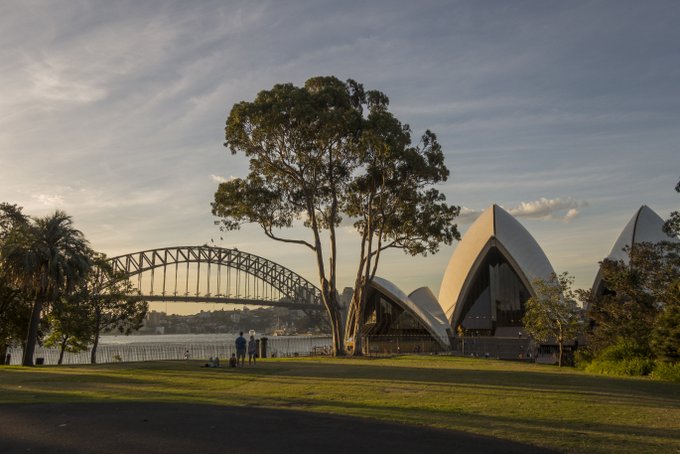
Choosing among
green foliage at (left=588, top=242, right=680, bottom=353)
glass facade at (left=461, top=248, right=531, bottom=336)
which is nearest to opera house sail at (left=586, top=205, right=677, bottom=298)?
glass facade at (left=461, top=248, right=531, bottom=336)

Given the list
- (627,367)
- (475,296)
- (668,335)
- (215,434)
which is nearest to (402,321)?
(475,296)

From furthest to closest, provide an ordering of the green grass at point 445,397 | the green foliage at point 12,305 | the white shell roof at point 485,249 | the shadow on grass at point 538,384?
1. the white shell roof at point 485,249
2. the green foliage at point 12,305
3. the shadow on grass at point 538,384
4. the green grass at point 445,397

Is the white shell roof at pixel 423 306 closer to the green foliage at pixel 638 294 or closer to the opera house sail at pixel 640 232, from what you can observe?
the opera house sail at pixel 640 232

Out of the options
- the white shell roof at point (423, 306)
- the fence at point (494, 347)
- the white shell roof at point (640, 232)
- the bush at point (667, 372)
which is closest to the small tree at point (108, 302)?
the white shell roof at point (423, 306)

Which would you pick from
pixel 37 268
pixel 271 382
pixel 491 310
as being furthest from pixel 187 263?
pixel 271 382

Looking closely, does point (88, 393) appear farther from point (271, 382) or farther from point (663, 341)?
point (663, 341)

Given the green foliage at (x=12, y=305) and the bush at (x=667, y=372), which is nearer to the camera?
the bush at (x=667, y=372)

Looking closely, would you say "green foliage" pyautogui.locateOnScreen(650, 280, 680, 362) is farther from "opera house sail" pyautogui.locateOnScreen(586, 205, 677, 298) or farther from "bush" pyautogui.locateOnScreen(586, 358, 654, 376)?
"opera house sail" pyautogui.locateOnScreen(586, 205, 677, 298)

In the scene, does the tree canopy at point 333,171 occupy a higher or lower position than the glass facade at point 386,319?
higher

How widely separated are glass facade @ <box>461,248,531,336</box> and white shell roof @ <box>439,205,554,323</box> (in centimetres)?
158

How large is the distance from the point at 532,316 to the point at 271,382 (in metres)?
22.2

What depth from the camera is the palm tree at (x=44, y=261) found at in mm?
28828

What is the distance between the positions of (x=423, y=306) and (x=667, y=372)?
37.7m

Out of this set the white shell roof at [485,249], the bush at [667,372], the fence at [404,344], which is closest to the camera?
the bush at [667,372]
